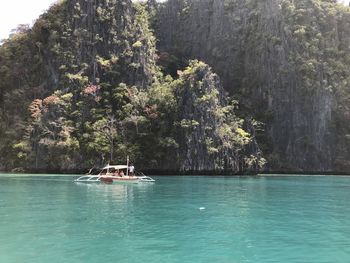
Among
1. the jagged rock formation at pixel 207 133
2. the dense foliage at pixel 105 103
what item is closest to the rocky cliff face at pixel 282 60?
the dense foliage at pixel 105 103

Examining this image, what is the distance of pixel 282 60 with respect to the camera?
82.5 meters

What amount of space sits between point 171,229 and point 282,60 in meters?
67.6

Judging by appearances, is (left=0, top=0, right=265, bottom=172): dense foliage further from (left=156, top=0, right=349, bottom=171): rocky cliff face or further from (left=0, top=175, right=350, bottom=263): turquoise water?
(left=0, top=175, right=350, bottom=263): turquoise water

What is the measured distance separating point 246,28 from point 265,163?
90.0 ft

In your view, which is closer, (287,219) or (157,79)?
(287,219)

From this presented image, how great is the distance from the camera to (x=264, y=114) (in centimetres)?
8150

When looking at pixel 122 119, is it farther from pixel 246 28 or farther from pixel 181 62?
pixel 246 28

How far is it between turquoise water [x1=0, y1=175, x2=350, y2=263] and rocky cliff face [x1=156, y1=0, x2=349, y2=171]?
155 feet

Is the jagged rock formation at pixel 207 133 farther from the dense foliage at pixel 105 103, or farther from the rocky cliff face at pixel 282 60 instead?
the rocky cliff face at pixel 282 60

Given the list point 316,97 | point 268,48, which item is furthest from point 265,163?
point 268,48

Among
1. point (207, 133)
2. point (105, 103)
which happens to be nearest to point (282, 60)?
point (207, 133)

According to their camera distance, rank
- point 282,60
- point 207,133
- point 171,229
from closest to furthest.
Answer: point 171,229 → point 207,133 → point 282,60

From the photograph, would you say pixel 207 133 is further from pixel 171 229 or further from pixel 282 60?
pixel 171 229

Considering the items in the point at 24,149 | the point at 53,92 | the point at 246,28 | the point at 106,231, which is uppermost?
the point at 246,28
